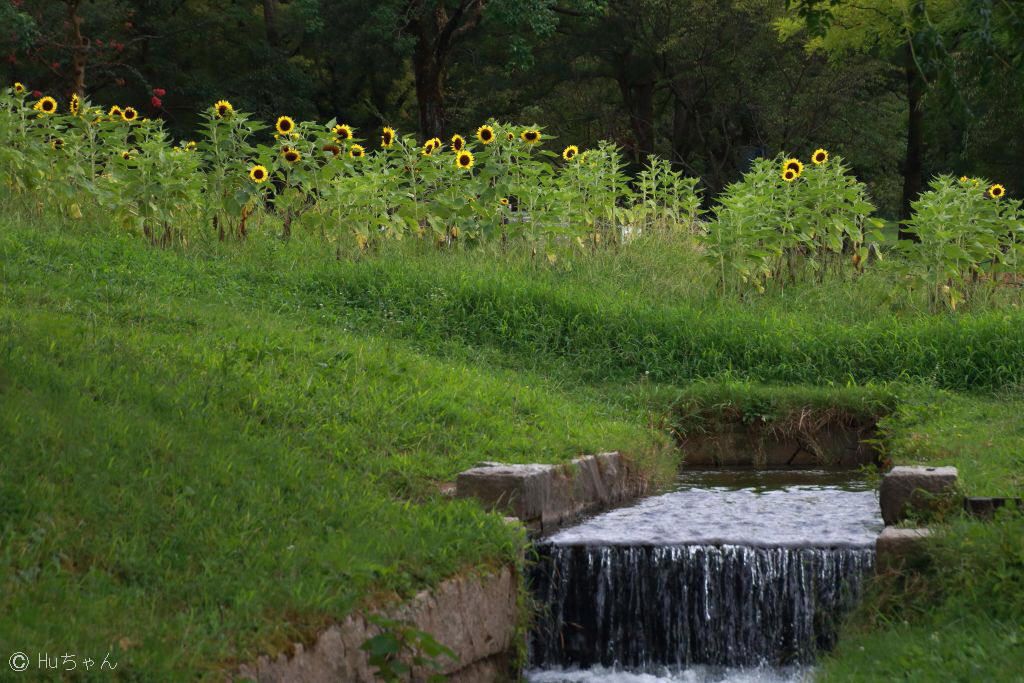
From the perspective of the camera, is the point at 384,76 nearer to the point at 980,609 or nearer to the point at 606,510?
the point at 606,510

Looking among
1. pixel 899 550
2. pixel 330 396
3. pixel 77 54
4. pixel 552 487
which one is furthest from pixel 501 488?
pixel 77 54

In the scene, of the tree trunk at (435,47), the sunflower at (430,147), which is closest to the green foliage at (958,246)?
the sunflower at (430,147)

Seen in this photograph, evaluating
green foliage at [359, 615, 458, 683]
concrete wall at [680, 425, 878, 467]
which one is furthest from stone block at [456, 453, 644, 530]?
green foliage at [359, 615, 458, 683]

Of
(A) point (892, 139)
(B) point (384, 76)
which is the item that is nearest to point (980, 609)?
(A) point (892, 139)

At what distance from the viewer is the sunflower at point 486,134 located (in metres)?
14.3

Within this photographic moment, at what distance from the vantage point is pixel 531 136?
1448cm

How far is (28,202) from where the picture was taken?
13625 mm

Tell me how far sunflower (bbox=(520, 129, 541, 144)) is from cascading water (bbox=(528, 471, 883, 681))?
7.35 metres

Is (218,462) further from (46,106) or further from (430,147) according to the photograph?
(430,147)

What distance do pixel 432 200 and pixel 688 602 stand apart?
27.7 feet

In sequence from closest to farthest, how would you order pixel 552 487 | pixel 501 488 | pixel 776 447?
pixel 501 488 → pixel 552 487 → pixel 776 447

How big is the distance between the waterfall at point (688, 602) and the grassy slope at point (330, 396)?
0.97m

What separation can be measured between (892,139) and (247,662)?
110 feet

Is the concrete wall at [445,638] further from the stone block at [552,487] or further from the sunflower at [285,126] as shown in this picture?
the sunflower at [285,126]
